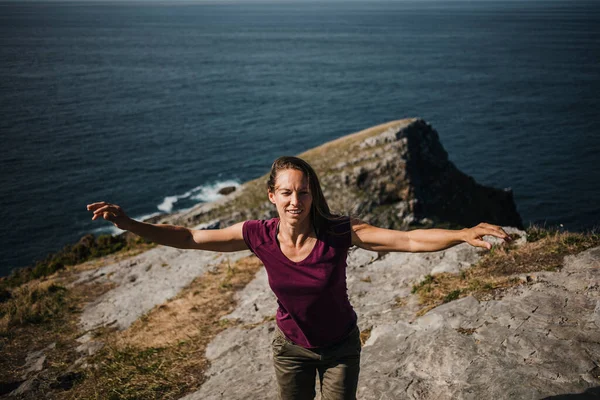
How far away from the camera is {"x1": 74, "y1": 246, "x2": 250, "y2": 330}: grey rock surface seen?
13430mm

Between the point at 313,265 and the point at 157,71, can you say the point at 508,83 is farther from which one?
the point at 313,265

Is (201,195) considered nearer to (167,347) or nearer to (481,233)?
(167,347)

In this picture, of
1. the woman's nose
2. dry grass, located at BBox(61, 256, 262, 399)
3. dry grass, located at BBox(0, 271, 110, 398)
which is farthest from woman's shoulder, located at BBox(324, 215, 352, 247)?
dry grass, located at BBox(0, 271, 110, 398)

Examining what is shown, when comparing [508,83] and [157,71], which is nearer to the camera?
[508,83]

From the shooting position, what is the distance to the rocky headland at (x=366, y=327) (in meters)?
6.41

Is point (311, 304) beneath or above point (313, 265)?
beneath

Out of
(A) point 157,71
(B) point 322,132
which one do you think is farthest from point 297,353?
(A) point 157,71

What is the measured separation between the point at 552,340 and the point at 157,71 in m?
125

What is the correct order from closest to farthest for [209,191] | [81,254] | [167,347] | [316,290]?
[316,290], [167,347], [81,254], [209,191]

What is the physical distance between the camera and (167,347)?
10305mm

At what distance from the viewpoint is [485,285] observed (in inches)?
335

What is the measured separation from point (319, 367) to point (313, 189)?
1714 millimetres

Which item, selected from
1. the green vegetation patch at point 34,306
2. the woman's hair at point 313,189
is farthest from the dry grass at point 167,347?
the woman's hair at point 313,189

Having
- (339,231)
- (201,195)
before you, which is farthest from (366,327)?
(201,195)
